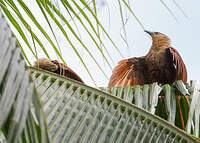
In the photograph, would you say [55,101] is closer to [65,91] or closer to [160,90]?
[65,91]

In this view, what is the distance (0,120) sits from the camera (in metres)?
0.35

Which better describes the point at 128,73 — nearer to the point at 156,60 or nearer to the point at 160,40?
the point at 156,60

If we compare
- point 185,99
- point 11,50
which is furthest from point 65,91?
point 185,99

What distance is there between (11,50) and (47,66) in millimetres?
1551

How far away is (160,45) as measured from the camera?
275cm

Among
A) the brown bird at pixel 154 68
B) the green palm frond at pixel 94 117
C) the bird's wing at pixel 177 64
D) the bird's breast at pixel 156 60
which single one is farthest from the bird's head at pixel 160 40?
the green palm frond at pixel 94 117

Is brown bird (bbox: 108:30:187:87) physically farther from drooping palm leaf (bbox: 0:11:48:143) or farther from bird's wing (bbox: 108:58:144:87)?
drooping palm leaf (bbox: 0:11:48:143)

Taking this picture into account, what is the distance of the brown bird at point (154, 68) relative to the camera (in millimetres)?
2453

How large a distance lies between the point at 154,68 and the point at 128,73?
20 cm

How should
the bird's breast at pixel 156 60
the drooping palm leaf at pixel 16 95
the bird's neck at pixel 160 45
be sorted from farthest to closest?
the bird's neck at pixel 160 45 < the bird's breast at pixel 156 60 < the drooping palm leaf at pixel 16 95

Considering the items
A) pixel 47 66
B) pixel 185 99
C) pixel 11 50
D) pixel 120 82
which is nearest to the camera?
pixel 11 50

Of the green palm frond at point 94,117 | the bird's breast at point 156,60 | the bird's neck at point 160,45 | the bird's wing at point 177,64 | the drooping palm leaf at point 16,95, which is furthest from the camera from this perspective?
the bird's neck at point 160,45

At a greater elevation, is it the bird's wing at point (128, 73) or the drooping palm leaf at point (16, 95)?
the drooping palm leaf at point (16, 95)

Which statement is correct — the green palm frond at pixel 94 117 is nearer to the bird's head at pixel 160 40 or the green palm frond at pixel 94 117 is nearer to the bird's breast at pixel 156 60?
the bird's breast at pixel 156 60
